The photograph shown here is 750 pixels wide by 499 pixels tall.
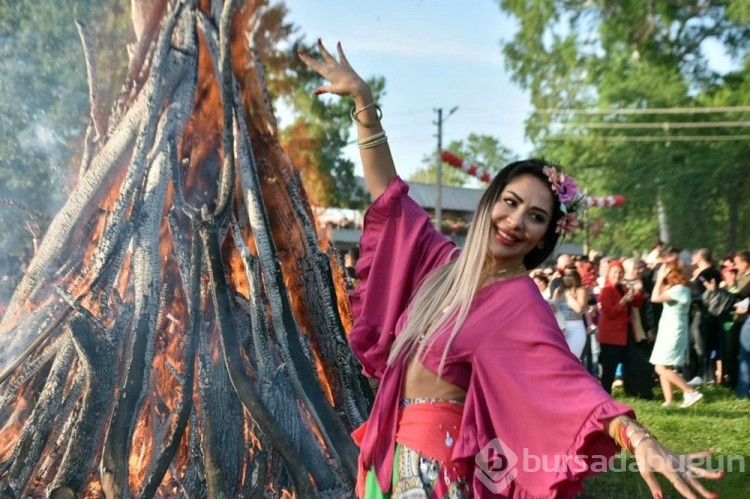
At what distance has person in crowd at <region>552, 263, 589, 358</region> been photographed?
8586 millimetres

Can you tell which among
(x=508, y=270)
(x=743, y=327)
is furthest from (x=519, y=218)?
(x=743, y=327)

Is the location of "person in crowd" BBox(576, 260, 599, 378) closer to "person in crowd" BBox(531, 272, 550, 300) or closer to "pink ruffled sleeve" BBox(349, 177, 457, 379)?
"person in crowd" BBox(531, 272, 550, 300)

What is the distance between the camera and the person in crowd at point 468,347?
2344mm

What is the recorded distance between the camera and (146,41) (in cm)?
450

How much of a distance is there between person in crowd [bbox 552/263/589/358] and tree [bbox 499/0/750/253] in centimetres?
1338

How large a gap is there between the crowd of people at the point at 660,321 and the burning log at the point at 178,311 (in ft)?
14.6

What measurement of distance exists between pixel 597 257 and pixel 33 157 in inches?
394

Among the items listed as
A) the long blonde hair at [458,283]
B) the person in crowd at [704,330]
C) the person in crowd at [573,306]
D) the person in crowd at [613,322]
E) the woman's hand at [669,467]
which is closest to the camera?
the woman's hand at [669,467]

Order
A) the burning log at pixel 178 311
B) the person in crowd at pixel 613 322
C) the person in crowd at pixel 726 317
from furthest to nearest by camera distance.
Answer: the person in crowd at pixel 726 317 < the person in crowd at pixel 613 322 < the burning log at pixel 178 311

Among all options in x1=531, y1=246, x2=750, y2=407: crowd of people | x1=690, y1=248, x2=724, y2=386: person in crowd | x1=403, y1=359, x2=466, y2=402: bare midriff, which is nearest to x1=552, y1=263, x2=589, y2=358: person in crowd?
x1=531, y1=246, x2=750, y2=407: crowd of people

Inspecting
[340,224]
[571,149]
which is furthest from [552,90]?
[340,224]

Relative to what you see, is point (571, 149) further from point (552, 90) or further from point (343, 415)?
point (343, 415)

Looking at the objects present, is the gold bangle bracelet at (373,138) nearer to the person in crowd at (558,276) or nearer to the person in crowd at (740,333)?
the person in crowd at (558,276)

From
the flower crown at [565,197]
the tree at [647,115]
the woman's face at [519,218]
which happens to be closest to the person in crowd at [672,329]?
the flower crown at [565,197]
